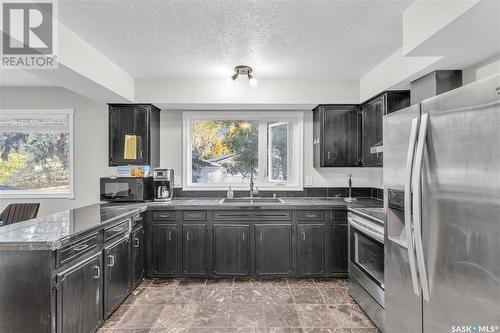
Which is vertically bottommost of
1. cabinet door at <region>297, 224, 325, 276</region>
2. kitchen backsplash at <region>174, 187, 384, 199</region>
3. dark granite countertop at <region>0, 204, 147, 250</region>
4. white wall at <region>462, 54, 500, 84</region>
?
cabinet door at <region>297, 224, 325, 276</region>

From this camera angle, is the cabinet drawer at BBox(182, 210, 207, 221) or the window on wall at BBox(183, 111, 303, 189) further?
the window on wall at BBox(183, 111, 303, 189)

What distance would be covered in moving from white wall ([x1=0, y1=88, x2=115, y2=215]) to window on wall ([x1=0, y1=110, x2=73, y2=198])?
0.15 meters

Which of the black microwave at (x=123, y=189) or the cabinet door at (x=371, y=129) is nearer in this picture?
the cabinet door at (x=371, y=129)

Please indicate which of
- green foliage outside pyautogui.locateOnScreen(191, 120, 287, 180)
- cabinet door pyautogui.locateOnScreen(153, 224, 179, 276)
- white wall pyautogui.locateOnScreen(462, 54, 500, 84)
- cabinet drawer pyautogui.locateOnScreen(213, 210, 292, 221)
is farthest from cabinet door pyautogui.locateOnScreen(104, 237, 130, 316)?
white wall pyautogui.locateOnScreen(462, 54, 500, 84)

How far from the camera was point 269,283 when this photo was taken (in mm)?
3197

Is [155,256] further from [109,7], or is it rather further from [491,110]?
[491,110]

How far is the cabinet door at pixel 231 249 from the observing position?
3.25m

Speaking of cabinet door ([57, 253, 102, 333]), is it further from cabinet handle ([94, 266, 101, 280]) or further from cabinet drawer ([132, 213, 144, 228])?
cabinet drawer ([132, 213, 144, 228])

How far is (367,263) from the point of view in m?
2.51

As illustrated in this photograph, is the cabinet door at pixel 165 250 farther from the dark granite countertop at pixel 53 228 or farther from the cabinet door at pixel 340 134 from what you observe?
the cabinet door at pixel 340 134

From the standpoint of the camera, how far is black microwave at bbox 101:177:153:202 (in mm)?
3451

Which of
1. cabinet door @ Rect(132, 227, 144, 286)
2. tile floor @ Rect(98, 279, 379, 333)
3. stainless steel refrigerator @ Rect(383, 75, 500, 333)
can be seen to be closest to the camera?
stainless steel refrigerator @ Rect(383, 75, 500, 333)

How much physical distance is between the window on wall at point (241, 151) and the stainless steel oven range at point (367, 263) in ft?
4.59

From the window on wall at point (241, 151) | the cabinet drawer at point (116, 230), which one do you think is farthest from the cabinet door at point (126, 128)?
the cabinet drawer at point (116, 230)
